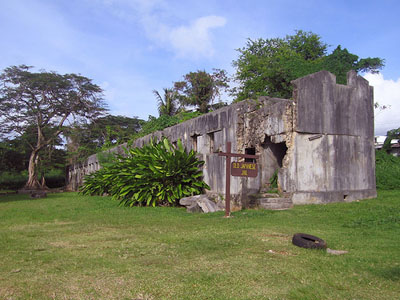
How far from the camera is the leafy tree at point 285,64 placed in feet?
81.1

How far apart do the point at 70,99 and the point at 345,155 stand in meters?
27.1

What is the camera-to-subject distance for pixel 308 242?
→ 18.9ft

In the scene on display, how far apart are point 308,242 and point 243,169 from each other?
3845 mm

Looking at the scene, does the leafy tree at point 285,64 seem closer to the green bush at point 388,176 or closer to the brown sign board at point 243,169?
the green bush at point 388,176

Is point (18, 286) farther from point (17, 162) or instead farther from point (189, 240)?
point (17, 162)

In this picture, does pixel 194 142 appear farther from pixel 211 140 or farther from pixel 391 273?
pixel 391 273

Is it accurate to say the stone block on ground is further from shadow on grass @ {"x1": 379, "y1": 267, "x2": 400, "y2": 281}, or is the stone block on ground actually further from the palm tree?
the palm tree

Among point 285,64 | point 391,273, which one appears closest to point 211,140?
point 391,273

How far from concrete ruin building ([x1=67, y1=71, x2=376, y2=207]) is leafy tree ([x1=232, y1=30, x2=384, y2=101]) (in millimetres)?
11264

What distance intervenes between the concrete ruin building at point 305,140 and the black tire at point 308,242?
504cm

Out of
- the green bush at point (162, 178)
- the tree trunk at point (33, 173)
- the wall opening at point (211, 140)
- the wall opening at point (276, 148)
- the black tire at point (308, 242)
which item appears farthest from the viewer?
the tree trunk at point (33, 173)

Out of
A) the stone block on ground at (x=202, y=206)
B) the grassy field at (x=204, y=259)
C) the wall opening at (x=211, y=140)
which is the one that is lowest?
the grassy field at (x=204, y=259)

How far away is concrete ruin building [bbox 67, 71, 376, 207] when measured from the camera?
443 inches

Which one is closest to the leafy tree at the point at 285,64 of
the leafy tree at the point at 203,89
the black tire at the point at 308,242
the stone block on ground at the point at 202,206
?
the leafy tree at the point at 203,89
